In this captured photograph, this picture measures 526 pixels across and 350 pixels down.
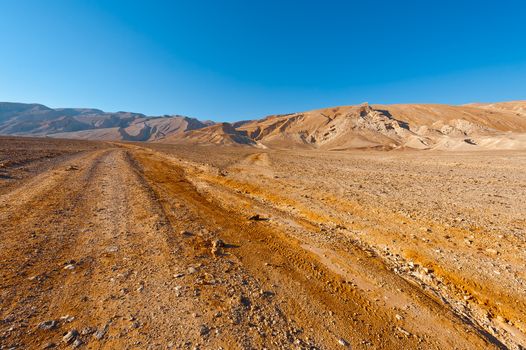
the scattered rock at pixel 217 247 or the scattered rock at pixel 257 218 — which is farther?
the scattered rock at pixel 257 218

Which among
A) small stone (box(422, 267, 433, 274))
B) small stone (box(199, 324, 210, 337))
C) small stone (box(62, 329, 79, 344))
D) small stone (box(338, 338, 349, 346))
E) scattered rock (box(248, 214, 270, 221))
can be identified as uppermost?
small stone (box(62, 329, 79, 344))

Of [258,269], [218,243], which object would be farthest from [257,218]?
[258,269]

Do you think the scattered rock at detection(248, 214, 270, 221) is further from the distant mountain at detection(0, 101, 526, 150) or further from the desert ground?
the distant mountain at detection(0, 101, 526, 150)

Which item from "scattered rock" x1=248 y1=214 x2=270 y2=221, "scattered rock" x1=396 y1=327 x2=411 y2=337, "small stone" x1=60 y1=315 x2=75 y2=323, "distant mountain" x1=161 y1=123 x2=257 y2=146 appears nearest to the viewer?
"small stone" x1=60 y1=315 x2=75 y2=323

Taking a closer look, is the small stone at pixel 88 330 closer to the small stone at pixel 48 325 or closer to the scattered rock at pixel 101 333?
the scattered rock at pixel 101 333

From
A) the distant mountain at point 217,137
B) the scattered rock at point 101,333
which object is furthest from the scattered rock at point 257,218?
the distant mountain at point 217,137

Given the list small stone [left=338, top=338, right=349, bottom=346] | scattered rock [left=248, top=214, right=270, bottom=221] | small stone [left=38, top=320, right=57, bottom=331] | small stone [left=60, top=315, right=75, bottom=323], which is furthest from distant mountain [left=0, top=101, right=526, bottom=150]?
small stone [left=38, top=320, right=57, bottom=331]

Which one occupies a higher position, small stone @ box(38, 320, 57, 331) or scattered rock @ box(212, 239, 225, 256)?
small stone @ box(38, 320, 57, 331)

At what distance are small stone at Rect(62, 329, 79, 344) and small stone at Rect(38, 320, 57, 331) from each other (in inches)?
12.6

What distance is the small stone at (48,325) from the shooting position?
3.76 m

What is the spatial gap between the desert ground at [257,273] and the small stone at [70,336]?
2cm

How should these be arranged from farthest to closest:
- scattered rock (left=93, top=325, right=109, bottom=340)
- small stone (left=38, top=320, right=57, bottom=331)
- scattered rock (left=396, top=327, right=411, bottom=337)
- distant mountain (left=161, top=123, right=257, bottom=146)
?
distant mountain (left=161, top=123, right=257, bottom=146) < scattered rock (left=396, top=327, right=411, bottom=337) < small stone (left=38, top=320, right=57, bottom=331) < scattered rock (left=93, top=325, right=109, bottom=340)

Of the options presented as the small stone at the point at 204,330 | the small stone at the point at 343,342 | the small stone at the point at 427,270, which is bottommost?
the small stone at the point at 427,270

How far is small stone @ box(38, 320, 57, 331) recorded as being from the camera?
3.76 meters
